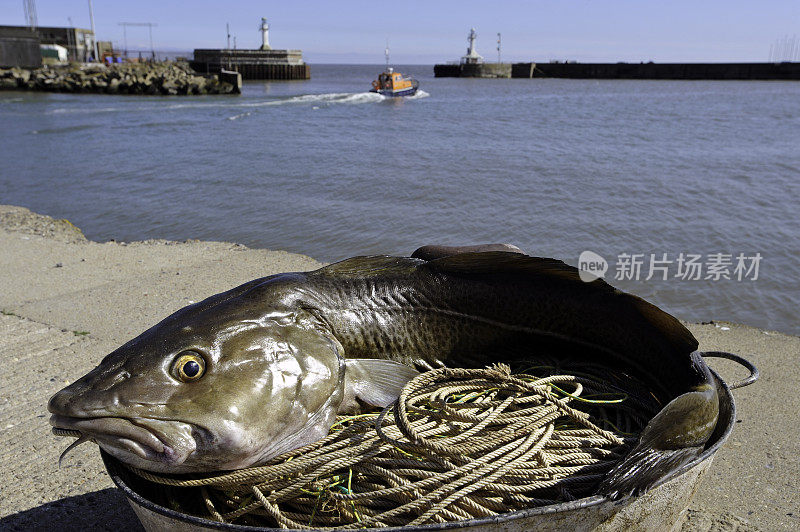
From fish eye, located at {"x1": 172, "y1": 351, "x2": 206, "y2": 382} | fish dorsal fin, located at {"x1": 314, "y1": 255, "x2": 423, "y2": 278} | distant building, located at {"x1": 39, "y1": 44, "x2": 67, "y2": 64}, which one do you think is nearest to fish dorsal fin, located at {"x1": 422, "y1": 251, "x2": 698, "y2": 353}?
fish dorsal fin, located at {"x1": 314, "y1": 255, "x2": 423, "y2": 278}

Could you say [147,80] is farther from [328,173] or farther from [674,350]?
[674,350]

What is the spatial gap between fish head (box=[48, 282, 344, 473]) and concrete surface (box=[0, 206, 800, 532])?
137 cm

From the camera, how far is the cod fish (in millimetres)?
2277

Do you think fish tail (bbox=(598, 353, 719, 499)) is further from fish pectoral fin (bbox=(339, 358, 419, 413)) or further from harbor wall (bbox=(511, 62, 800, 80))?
harbor wall (bbox=(511, 62, 800, 80))

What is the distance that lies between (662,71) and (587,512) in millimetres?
91379

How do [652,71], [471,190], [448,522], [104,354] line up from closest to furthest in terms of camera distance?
[448,522] → [104,354] → [471,190] → [652,71]

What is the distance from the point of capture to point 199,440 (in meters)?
2.29

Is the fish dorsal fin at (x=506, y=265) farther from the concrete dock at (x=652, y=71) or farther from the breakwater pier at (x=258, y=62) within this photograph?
the concrete dock at (x=652, y=71)

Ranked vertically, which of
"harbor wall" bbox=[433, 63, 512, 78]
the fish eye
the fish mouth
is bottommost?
the fish mouth

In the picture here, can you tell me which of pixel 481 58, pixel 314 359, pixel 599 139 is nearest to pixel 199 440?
pixel 314 359

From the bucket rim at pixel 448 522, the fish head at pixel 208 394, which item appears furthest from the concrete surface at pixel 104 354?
the fish head at pixel 208 394

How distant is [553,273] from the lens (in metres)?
3.13

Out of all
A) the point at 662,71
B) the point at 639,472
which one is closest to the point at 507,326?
the point at 639,472

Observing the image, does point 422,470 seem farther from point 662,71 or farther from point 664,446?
point 662,71
